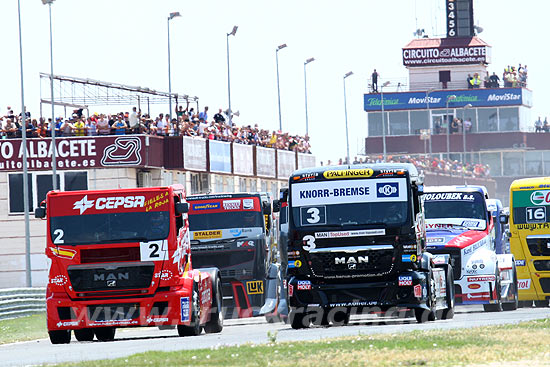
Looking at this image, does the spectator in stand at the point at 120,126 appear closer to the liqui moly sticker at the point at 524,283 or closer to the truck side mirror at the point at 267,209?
the liqui moly sticker at the point at 524,283

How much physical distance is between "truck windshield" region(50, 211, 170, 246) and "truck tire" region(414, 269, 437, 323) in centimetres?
431

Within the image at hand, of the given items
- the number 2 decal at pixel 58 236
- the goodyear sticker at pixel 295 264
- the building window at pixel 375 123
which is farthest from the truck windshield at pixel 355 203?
the building window at pixel 375 123

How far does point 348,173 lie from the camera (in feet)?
70.1

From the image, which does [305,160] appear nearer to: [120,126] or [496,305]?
[120,126]

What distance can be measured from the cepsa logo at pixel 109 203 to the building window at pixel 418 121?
95.7 m

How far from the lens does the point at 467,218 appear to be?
2723cm

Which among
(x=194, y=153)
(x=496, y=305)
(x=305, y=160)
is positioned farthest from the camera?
(x=305, y=160)

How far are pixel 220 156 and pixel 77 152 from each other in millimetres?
7737

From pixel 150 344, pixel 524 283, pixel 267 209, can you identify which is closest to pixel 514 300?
pixel 524 283

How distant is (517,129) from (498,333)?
99.5 m

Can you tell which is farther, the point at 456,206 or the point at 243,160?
the point at 243,160

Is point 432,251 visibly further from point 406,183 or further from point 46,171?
point 46,171

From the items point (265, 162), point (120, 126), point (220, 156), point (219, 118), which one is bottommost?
point (265, 162)

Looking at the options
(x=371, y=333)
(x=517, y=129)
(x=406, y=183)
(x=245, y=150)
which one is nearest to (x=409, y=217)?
(x=406, y=183)
